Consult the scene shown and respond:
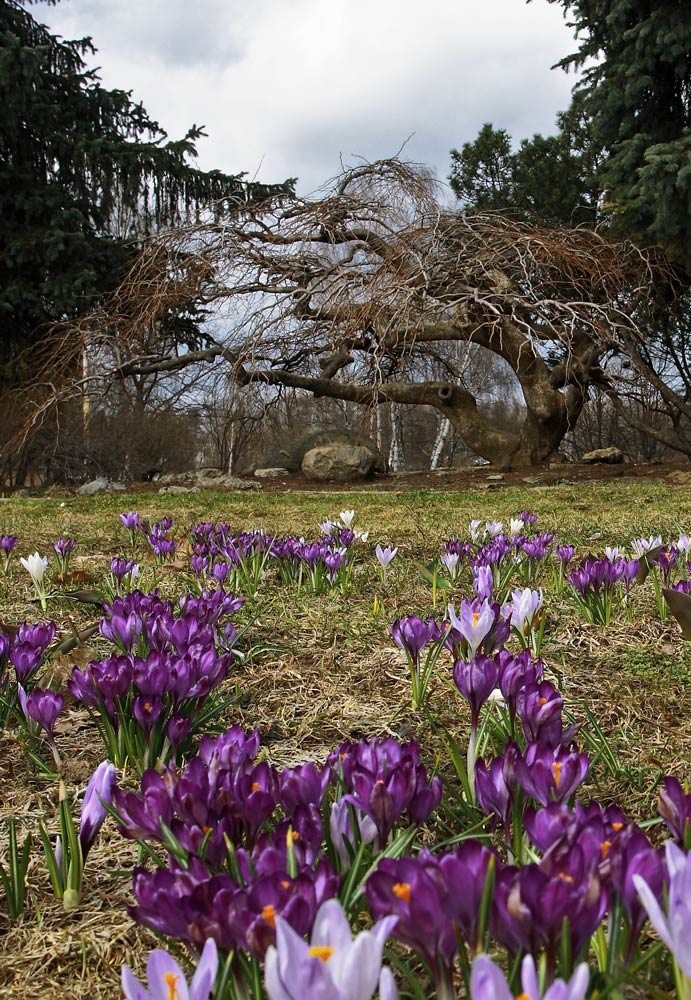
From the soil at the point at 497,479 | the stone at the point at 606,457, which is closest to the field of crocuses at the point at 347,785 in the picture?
the soil at the point at 497,479

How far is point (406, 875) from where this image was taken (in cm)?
64

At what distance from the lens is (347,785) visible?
3.00ft

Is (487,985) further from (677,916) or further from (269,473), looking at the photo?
(269,473)

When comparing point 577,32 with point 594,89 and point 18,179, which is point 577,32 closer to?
point 594,89

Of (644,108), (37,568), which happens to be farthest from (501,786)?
(644,108)

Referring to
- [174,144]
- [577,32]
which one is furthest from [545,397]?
[174,144]

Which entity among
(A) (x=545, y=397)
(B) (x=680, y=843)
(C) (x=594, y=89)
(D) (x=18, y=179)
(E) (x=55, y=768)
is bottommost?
(E) (x=55, y=768)

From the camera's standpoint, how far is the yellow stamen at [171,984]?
580 mm

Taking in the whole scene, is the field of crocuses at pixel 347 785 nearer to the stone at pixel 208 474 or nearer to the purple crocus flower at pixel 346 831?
the purple crocus flower at pixel 346 831

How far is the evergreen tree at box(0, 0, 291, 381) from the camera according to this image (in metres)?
11.8

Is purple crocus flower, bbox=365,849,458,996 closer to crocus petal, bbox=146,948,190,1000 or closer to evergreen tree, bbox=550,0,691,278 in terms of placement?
crocus petal, bbox=146,948,190,1000

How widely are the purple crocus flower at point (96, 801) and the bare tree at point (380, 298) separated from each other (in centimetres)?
872

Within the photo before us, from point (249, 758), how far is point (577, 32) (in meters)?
13.3

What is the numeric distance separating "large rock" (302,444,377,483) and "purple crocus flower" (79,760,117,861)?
10.8 m
